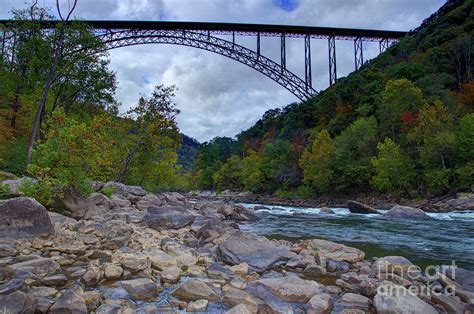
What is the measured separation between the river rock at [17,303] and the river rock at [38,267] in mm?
1066

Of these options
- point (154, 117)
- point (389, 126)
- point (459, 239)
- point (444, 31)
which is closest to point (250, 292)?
point (459, 239)

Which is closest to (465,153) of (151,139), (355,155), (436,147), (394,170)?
(436,147)

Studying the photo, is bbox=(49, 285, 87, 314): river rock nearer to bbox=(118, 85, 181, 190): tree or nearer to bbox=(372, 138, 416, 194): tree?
bbox=(118, 85, 181, 190): tree

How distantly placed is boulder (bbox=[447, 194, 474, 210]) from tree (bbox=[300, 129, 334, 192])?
51.5 feet

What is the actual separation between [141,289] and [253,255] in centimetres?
227

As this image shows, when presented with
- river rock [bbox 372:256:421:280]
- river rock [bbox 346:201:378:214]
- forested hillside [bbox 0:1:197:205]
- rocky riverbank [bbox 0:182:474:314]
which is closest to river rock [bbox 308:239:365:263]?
rocky riverbank [bbox 0:182:474:314]

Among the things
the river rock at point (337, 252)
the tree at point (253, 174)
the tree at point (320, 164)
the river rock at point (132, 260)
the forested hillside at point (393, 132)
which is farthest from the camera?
the tree at point (253, 174)

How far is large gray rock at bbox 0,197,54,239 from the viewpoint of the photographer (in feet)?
18.1

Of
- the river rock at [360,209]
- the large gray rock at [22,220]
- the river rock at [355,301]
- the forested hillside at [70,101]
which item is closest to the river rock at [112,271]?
the large gray rock at [22,220]

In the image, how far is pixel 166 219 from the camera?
29.1 feet

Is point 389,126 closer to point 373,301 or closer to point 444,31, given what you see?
point 444,31

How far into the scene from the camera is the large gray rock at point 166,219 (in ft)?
28.4

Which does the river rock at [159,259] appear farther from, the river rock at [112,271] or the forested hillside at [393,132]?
the forested hillside at [393,132]

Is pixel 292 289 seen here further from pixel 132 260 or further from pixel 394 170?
pixel 394 170
